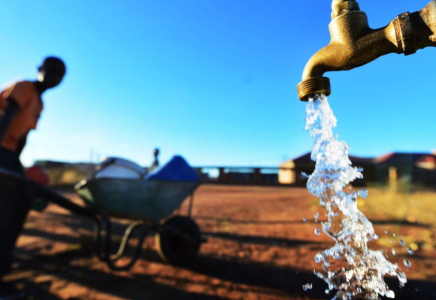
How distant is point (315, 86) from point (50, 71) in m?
2.35

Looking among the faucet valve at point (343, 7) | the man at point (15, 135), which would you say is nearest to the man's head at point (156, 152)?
the man at point (15, 135)

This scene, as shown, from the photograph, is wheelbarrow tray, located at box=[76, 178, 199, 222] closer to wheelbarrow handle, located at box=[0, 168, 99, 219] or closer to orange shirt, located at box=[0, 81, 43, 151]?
wheelbarrow handle, located at box=[0, 168, 99, 219]

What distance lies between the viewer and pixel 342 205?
66.5 inches

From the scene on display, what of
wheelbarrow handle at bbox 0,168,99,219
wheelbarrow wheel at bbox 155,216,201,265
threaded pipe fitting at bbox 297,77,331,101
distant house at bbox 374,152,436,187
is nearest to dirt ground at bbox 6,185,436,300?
wheelbarrow wheel at bbox 155,216,201,265

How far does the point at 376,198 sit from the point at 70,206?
30.8ft

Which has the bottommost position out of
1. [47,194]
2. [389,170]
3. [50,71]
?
[47,194]

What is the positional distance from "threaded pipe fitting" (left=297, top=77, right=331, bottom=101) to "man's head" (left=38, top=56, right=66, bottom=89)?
7.37 ft

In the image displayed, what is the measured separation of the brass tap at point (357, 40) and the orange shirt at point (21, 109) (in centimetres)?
221

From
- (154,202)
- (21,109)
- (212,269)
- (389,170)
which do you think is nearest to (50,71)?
(21,109)

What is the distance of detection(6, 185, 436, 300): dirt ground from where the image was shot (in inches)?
105

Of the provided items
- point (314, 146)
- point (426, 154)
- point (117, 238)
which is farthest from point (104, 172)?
point (426, 154)

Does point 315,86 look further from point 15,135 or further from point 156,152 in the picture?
point 156,152

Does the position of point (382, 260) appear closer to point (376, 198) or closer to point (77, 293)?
point (77, 293)

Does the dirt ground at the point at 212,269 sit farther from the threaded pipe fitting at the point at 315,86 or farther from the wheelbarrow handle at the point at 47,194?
the threaded pipe fitting at the point at 315,86
